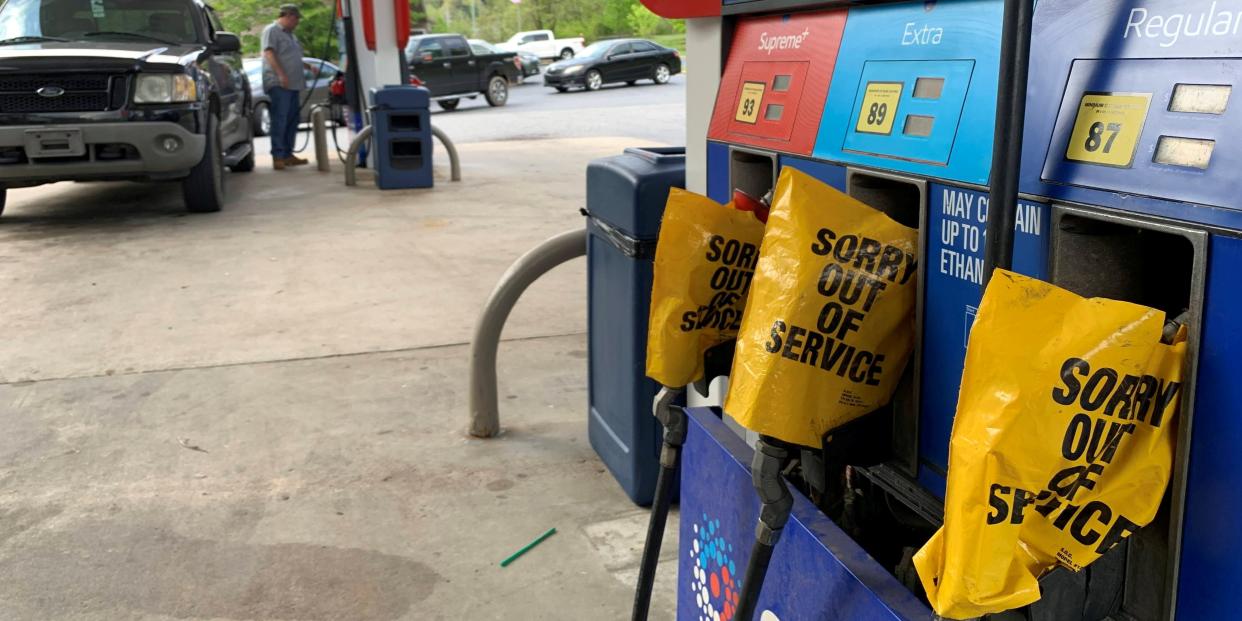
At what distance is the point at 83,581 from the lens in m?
3.07

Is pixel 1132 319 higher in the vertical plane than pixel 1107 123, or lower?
lower

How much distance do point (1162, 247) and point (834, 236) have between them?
17.3 inches

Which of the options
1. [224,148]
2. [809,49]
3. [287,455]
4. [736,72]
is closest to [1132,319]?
[809,49]

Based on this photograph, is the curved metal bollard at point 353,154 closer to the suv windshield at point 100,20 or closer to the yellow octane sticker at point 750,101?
the suv windshield at point 100,20

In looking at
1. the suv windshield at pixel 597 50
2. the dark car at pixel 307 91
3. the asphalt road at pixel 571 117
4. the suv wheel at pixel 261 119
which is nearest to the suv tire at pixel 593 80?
the asphalt road at pixel 571 117

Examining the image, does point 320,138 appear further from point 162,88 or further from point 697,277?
point 697,277

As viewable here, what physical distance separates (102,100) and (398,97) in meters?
2.87

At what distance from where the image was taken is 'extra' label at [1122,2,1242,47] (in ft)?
4.00

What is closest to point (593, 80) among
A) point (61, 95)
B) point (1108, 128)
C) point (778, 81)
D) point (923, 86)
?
point (61, 95)

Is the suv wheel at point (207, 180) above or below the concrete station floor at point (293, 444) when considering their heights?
above

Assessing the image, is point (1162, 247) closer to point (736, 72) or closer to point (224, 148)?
point (736, 72)

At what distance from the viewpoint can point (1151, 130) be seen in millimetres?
1312

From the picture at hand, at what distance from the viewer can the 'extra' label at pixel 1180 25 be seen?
1221 mm

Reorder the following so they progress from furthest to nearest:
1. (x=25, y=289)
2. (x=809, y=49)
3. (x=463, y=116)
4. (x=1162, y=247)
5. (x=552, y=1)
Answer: (x=552, y=1) → (x=463, y=116) → (x=25, y=289) → (x=809, y=49) → (x=1162, y=247)
